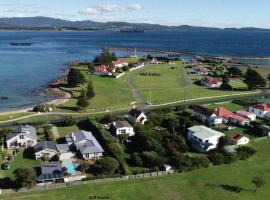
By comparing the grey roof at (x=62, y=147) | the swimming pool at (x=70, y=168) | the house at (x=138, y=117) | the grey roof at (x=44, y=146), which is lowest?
the swimming pool at (x=70, y=168)

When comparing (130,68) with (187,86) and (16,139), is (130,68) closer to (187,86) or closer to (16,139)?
(187,86)

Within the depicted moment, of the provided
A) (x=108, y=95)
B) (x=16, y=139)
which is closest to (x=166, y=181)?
(x=16, y=139)

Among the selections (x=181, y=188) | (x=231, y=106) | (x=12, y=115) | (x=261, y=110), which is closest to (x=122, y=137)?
(x=181, y=188)

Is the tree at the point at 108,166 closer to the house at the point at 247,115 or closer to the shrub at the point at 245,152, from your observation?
the shrub at the point at 245,152

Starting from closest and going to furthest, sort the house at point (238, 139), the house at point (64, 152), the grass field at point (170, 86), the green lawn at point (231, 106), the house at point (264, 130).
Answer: the house at point (64, 152) < the house at point (238, 139) < the house at point (264, 130) < the green lawn at point (231, 106) < the grass field at point (170, 86)

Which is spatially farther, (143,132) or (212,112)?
(212,112)

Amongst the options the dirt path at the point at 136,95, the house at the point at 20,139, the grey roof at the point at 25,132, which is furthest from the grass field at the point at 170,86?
the house at the point at 20,139

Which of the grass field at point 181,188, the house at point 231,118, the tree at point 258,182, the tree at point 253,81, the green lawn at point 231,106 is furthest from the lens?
the tree at point 253,81
